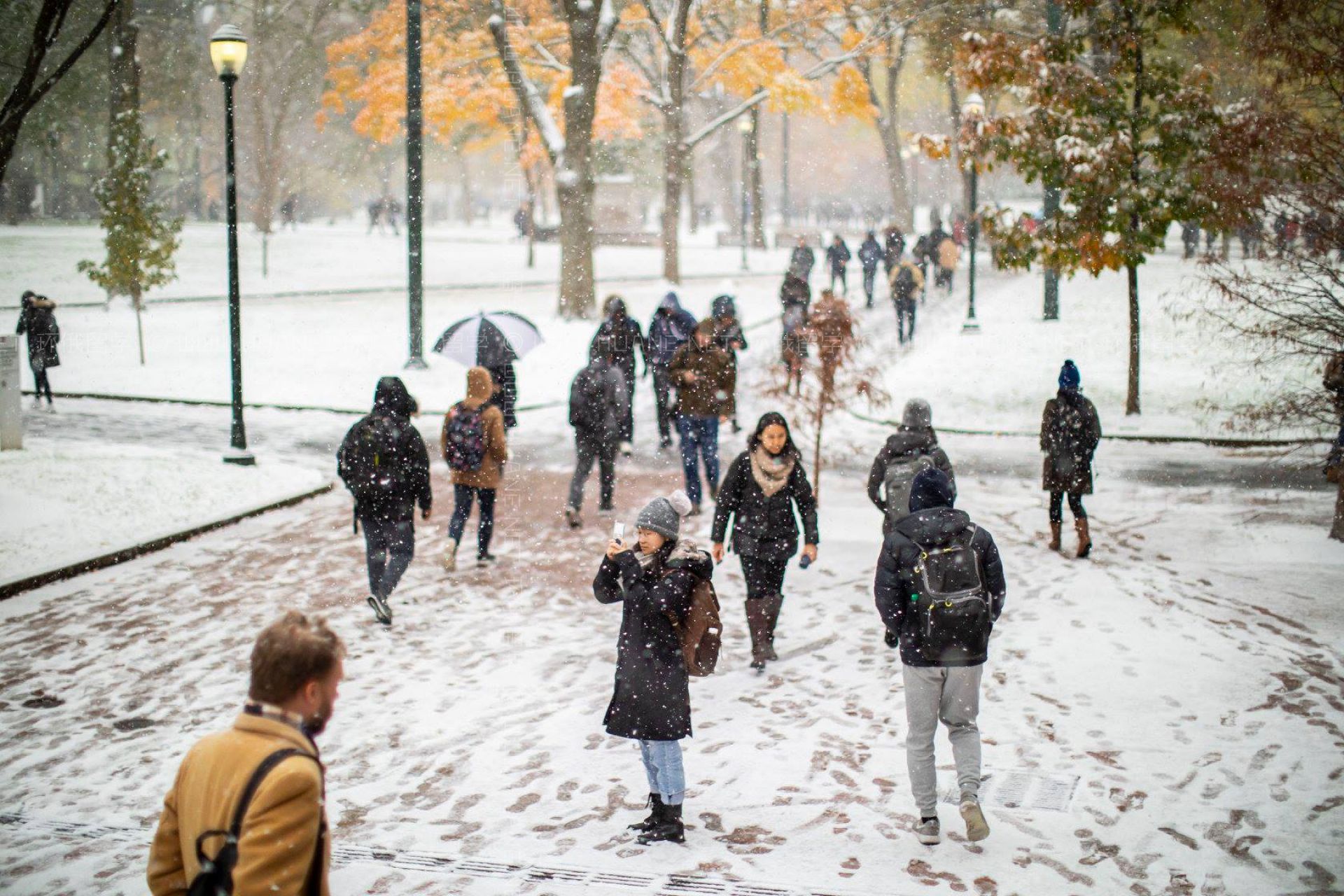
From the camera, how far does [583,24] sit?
83.4 feet

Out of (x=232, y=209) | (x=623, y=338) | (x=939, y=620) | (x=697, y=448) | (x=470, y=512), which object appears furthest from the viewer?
(x=232, y=209)

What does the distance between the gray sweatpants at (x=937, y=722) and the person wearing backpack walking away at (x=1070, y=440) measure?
5004 millimetres

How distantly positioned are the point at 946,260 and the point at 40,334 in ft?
69.2

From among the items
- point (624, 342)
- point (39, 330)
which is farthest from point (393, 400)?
point (39, 330)

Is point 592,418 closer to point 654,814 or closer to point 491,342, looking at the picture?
point 491,342

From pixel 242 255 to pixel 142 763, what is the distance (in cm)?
3629

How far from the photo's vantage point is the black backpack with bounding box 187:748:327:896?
310 cm

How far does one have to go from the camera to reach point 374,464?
29.9 ft

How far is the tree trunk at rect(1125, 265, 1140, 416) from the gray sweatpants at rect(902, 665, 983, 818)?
40.8ft

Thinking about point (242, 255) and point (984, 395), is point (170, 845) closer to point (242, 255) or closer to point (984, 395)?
point (984, 395)

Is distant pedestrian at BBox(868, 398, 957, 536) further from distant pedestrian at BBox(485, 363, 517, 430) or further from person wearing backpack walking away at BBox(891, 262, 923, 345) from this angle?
person wearing backpack walking away at BBox(891, 262, 923, 345)

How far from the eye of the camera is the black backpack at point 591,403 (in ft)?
39.7

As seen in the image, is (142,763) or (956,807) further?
(142,763)

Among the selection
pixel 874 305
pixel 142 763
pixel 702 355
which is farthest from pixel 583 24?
pixel 142 763
